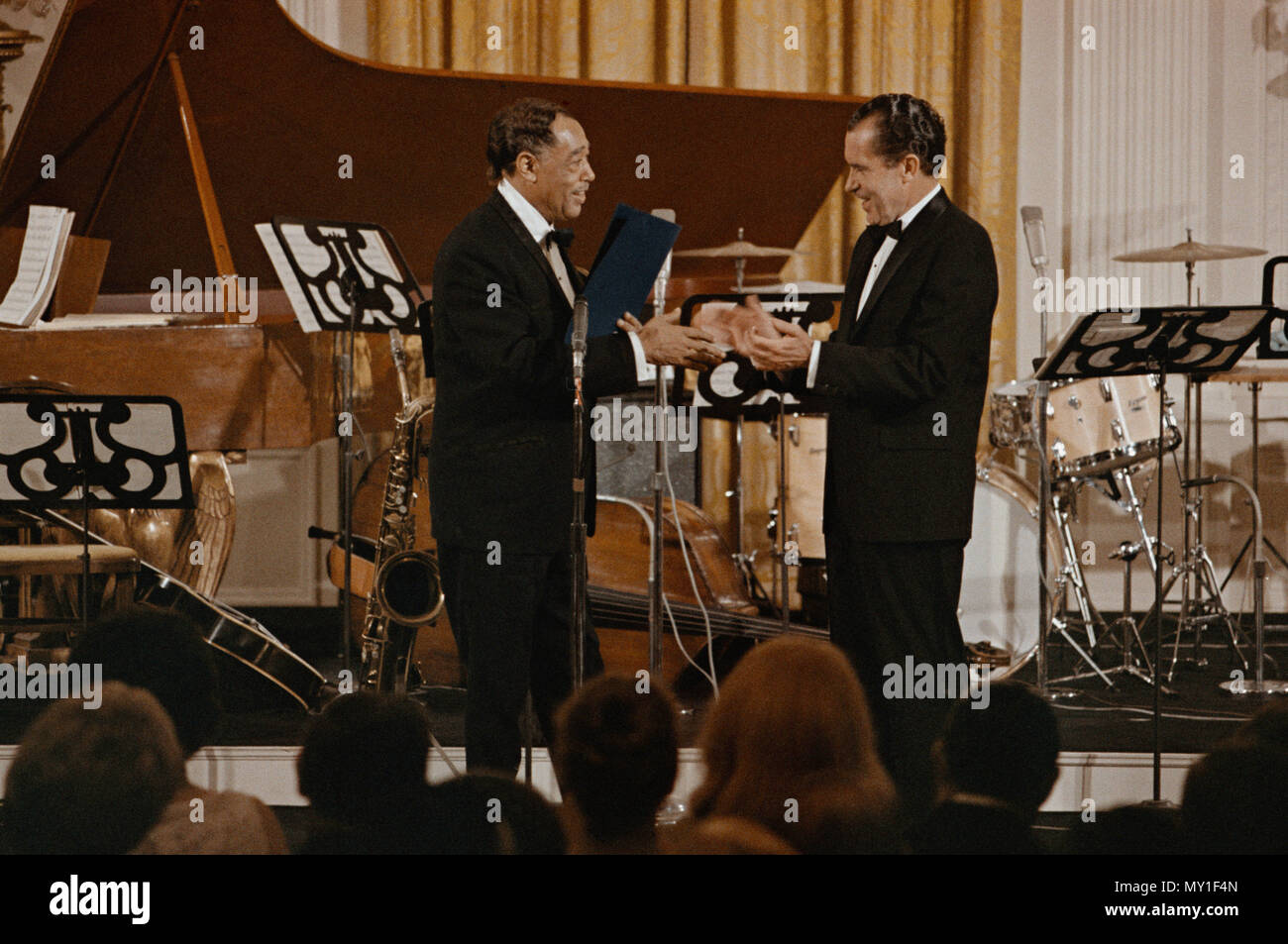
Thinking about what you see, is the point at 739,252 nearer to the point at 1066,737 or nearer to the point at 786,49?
the point at 786,49

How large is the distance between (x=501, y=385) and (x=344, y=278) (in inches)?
52.9

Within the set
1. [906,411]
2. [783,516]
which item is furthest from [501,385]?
[783,516]

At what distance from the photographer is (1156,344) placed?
10.3 ft

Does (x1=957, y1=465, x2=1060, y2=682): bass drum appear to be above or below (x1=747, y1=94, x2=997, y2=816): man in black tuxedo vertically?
below

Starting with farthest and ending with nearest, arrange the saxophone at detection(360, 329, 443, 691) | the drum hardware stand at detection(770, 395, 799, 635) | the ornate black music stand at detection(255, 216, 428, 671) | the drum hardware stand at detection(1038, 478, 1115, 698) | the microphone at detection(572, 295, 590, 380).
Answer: the drum hardware stand at detection(1038, 478, 1115, 698)
the saxophone at detection(360, 329, 443, 691)
the drum hardware stand at detection(770, 395, 799, 635)
the ornate black music stand at detection(255, 216, 428, 671)
the microphone at detection(572, 295, 590, 380)

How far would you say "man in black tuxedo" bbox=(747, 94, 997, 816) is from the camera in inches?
106

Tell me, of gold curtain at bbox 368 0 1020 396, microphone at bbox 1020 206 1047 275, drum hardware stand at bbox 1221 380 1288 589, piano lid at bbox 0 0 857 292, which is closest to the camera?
piano lid at bbox 0 0 857 292

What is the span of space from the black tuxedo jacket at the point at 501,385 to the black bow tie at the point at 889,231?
598 mm

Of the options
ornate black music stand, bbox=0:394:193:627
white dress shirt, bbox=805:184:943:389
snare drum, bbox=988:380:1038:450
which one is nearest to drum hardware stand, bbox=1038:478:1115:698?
snare drum, bbox=988:380:1038:450

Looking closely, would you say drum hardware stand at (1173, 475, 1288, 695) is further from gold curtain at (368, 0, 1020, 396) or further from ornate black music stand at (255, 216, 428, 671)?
ornate black music stand at (255, 216, 428, 671)

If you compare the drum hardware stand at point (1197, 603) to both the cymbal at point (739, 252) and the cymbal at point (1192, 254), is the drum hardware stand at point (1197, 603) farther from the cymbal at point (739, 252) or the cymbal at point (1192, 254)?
the cymbal at point (739, 252)

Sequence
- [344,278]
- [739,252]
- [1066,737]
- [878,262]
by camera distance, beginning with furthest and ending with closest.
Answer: [739,252], [344,278], [1066,737], [878,262]

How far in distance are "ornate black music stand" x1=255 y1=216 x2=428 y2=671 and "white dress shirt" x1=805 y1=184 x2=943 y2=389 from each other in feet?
5.26
